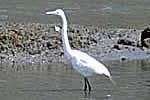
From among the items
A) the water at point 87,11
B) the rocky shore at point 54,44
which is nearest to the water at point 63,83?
the rocky shore at point 54,44

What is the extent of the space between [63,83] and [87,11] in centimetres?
1464

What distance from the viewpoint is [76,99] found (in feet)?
36.9

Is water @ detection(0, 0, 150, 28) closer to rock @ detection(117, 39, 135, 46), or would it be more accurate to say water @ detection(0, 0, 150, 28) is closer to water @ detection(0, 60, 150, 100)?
rock @ detection(117, 39, 135, 46)

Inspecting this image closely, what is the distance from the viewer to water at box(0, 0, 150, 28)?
80.8 feet

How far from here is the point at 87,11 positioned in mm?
27266

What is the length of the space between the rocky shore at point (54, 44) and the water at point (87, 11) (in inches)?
167

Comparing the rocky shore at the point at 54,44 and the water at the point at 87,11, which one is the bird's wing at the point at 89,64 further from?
the water at the point at 87,11

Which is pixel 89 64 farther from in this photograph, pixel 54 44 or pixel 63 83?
pixel 54 44

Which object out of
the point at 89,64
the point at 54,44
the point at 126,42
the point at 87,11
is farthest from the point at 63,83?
the point at 87,11

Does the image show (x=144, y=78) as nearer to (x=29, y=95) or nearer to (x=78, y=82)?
(x=78, y=82)

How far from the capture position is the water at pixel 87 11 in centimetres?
2462

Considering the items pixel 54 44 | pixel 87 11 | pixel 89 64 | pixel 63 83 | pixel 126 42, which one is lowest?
pixel 87 11

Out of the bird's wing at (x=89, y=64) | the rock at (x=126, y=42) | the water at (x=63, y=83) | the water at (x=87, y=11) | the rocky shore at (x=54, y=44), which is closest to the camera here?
the water at (x=63, y=83)

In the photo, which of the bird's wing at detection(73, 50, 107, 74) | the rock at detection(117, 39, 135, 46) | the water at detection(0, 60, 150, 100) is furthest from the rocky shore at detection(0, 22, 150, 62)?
the bird's wing at detection(73, 50, 107, 74)
